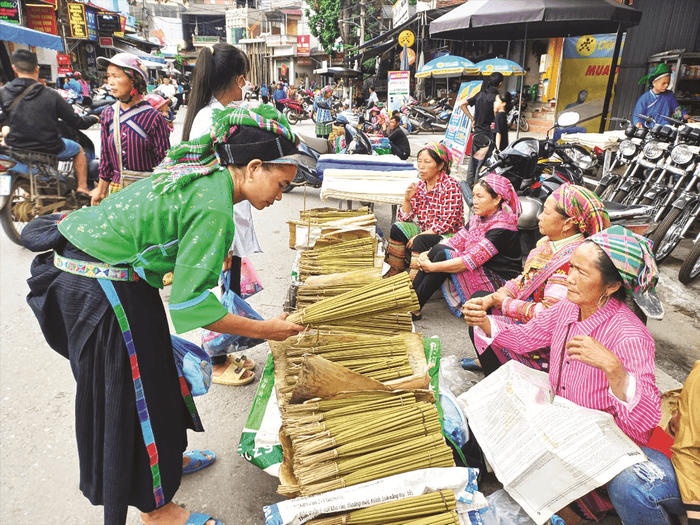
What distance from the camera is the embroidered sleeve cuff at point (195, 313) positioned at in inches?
53.0

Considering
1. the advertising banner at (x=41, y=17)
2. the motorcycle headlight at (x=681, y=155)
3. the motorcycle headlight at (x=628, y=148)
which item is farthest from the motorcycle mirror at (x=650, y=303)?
the advertising banner at (x=41, y=17)

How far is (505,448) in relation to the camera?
183 cm

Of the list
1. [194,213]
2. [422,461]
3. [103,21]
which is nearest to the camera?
[194,213]

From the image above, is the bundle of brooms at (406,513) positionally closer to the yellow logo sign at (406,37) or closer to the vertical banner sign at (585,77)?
the vertical banner sign at (585,77)

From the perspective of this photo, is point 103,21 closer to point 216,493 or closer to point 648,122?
point 648,122

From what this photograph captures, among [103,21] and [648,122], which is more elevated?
[103,21]

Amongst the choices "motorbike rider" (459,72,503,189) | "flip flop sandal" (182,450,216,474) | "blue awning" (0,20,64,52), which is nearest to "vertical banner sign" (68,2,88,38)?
"blue awning" (0,20,64,52)

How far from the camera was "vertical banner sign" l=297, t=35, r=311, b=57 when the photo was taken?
1609 inches

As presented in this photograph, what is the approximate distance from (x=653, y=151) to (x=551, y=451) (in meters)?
5.03

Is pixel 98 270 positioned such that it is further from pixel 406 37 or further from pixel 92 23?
pixel 92 23

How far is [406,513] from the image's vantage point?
146cm

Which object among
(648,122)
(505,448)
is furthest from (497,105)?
(505,448)

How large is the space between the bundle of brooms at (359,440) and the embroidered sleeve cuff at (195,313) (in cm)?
55

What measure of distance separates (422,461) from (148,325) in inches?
41.7
